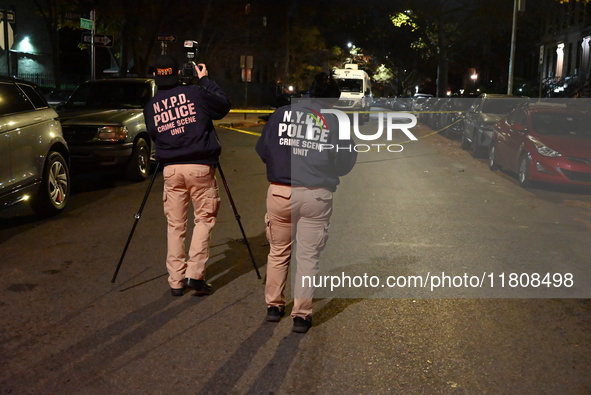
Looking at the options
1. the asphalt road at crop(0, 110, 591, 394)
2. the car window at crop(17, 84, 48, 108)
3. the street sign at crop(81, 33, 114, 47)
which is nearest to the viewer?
the asphalt road at crop(0, 110, 591, 394)

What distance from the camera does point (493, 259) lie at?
7.48 meters

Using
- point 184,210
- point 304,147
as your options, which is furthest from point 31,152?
point 304,147

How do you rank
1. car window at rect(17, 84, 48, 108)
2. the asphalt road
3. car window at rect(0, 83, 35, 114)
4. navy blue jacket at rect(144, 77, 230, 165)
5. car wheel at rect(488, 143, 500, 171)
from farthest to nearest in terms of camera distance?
car wheel at rect(488, 143, 500, 171)
car window at rect(17, 84, 48, 108)
car window at rect(0, 83, 35, 114)
navy blue jacket at rect(144, 77, 230, 165)
the asphalt road

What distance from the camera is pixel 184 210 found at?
6254 millimetres

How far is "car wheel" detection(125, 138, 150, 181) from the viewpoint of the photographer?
1278cm

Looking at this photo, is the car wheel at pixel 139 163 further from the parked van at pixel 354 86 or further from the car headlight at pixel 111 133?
the parked van at pixel 354 86

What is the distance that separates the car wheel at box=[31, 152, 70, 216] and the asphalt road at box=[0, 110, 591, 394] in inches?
9.1

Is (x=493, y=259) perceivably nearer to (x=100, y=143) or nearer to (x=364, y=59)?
(x=100, y=143)

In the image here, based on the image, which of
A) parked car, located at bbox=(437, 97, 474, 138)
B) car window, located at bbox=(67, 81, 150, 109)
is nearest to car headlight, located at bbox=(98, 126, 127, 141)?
car window, located at bbox=(67, 81, 150, 109)

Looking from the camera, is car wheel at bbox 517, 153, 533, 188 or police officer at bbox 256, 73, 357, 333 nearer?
police officer at bbox 256, 73, 357, 333

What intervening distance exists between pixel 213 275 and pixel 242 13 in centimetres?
3568

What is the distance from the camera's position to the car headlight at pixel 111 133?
12172 mm

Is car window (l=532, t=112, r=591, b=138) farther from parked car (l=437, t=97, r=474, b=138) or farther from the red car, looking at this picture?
parked car (l=437, t=97, r=474, b=138)

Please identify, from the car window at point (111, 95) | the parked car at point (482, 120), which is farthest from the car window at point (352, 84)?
the car window at point (111, 95)
